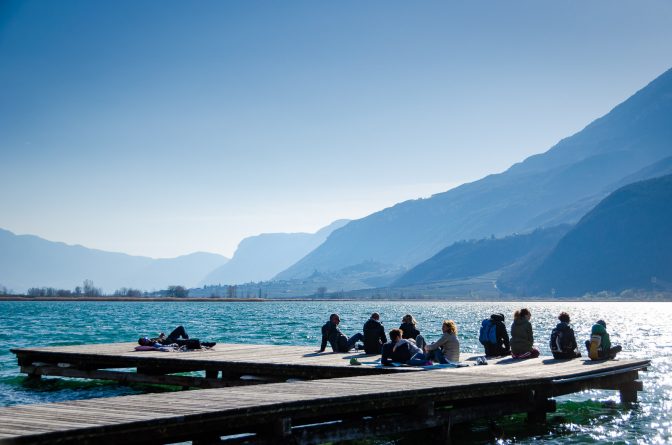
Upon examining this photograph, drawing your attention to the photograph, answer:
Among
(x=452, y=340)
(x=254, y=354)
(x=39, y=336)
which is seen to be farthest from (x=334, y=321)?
(x=39, y=336)

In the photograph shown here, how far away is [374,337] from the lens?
25.8 m

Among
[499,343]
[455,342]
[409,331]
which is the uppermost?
[409,331]

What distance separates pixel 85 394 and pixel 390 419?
1820 centimetres

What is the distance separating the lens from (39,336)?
211 ft

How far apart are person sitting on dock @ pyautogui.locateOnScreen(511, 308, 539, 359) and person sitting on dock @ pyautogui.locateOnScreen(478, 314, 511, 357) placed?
0.85 m

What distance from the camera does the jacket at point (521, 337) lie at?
24469mm

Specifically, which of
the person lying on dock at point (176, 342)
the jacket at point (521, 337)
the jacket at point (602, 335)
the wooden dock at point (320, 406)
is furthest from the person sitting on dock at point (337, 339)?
the jacket at point (602, 335)

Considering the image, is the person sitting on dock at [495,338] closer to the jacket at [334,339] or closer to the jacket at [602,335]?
the jacket at [602,335]

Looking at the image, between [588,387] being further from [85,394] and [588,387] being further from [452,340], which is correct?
[85,394]

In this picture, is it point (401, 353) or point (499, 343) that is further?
point (499, 343)

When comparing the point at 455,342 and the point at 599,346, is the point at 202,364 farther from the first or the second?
the point at 599,346

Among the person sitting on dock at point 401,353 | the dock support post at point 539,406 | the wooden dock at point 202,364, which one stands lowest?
the dock support post at point 539,406

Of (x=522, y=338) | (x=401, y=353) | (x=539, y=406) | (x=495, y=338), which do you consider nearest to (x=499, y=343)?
(x=495, y=338)

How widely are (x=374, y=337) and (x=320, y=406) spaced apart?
12271mm
